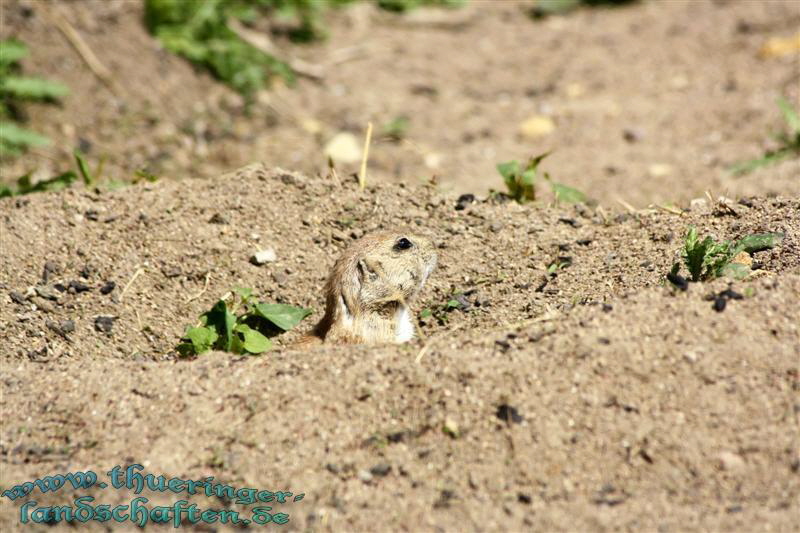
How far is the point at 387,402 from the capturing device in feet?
13.6

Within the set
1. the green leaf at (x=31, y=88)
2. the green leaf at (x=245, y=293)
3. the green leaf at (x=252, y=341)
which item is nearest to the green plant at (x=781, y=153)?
the green leaf at (x=245, y=293)

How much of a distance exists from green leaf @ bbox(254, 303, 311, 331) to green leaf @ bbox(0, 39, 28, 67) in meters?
3.83

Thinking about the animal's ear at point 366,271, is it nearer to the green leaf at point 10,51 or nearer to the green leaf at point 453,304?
the green leaf at point 453,304

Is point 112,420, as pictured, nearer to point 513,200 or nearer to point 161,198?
point 161,198

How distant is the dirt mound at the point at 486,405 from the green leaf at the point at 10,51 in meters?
3.07

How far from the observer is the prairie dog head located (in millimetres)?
5168

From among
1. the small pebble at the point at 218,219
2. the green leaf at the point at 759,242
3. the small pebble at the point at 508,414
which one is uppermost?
the green leaf at the point at 759,242

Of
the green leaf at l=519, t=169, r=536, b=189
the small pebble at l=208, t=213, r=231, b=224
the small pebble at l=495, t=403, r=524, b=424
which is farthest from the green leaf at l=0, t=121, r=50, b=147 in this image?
the small pebble at l=495, t=403, r=524, b=424

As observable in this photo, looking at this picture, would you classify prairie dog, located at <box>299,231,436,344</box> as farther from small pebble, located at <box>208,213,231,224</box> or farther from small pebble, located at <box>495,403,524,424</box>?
small pebble, located at <box>495,403,524,424</box>

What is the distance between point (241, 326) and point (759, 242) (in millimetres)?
2624

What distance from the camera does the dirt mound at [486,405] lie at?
378cm

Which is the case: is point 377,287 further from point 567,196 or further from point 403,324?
point 567,196

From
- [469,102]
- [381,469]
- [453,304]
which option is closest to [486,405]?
[381,469]

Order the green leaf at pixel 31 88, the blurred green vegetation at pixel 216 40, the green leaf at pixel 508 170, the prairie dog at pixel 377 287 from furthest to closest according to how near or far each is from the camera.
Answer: the blurred green vegetation at pixel 216 40 < the green leaf at pixel 31 88 < the green leaf at pixel 508 170 < the prairie dog at pixel 377 287
